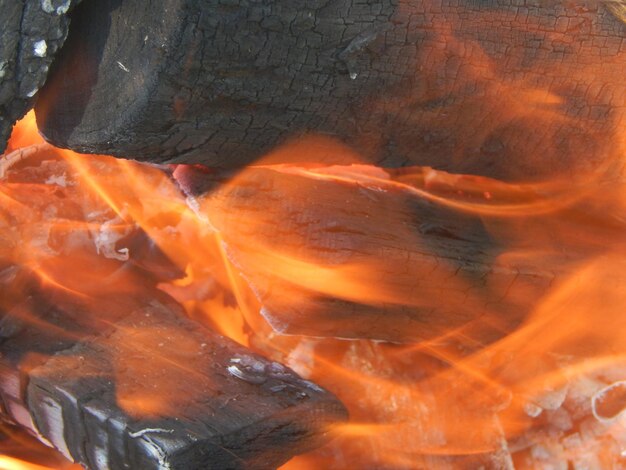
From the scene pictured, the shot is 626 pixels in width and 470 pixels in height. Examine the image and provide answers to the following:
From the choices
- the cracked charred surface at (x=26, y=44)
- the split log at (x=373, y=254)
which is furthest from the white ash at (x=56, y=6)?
the split log at (x=373, y=254)

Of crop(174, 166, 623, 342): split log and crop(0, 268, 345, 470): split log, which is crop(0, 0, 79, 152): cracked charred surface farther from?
crop(0, 268, 345, 470): split log

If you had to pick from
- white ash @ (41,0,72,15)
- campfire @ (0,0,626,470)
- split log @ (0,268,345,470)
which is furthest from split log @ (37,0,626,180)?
split log @ (0,268,345,470)

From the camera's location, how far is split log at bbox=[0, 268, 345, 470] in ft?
5.18

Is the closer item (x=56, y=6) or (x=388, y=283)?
(x=56, y=6)

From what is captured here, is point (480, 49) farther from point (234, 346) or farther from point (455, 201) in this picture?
point (234, 346)

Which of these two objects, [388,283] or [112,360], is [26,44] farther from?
[388,283]

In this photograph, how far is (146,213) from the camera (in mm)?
2164

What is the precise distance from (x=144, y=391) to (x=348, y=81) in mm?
865

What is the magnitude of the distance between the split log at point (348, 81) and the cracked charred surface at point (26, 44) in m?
0.12

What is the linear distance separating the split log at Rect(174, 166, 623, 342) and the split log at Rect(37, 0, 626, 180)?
0.52 ft

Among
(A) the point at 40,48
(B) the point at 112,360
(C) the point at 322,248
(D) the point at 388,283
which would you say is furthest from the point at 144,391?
(A) the point at 40,48

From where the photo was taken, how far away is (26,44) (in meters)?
1.29

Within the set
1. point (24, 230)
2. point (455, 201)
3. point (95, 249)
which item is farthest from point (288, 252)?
point (24, 230)

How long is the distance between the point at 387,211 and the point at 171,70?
807mm
